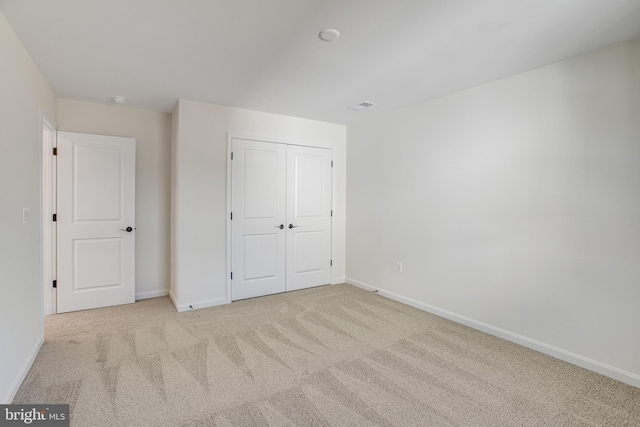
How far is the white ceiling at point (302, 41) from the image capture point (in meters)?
1.85

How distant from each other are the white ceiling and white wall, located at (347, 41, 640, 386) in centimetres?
31

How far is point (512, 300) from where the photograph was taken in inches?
113

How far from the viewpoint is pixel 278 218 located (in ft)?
14.0

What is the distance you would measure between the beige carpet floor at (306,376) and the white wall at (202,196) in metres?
0.51

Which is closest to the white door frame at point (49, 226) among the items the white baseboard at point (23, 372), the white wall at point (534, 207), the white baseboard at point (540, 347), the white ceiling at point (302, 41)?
the white ceiling at point (302, 41)

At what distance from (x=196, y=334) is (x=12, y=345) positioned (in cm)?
129

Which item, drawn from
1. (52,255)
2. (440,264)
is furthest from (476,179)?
(52,255)

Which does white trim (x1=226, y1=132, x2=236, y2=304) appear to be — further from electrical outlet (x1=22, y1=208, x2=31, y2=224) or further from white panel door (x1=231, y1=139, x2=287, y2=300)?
electrical outlet (x1=22, y1=208, x2=31, y2=224)

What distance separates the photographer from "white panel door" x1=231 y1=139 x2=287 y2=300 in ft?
13.0

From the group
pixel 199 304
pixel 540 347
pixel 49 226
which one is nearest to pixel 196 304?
pixel 199 304

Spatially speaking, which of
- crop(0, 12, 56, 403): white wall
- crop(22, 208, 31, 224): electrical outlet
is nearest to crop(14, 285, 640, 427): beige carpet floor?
crop(0, 12, 56, 403): white wall

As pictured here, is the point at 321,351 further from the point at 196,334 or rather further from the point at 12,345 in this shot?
the point at 12,345

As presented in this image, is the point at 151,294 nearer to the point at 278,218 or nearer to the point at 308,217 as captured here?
the point at 278,218

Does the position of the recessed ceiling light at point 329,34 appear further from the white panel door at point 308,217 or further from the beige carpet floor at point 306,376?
the beige carpet floor at point 306,376
